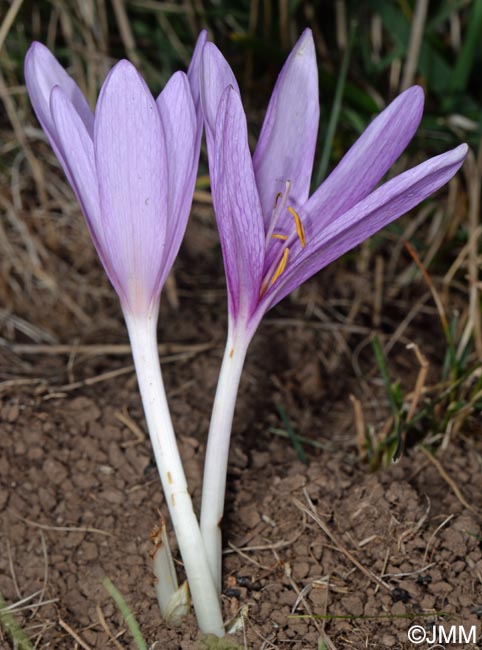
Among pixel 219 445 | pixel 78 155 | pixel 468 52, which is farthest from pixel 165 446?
pixel 468 52

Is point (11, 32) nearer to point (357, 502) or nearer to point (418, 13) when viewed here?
point (418, 13)

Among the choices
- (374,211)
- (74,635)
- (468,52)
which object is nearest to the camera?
(374,211)

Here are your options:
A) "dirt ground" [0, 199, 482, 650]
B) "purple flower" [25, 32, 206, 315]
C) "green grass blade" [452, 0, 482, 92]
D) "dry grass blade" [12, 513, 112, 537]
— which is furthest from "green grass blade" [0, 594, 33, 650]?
"green grass blade" [452, 0, 482, 92]

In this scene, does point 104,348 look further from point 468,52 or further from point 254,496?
point 468,52

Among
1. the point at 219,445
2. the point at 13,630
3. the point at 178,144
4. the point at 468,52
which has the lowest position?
the point at 13,630

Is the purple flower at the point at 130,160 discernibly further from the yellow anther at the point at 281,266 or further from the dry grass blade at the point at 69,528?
the dry grass blade at the point at 69,528
